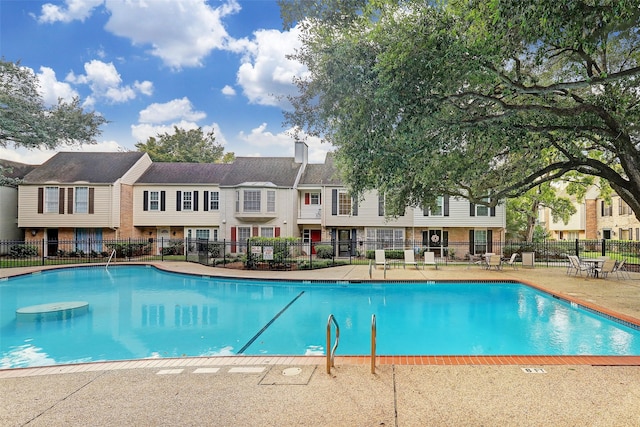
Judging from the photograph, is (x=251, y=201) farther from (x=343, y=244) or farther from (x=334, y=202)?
(x=343, y=244)

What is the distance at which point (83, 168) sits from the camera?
2628 centimetres

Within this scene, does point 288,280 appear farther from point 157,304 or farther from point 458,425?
point 458,425

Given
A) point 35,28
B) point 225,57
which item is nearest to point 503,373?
point 35,28

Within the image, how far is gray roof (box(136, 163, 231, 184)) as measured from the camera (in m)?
27.0

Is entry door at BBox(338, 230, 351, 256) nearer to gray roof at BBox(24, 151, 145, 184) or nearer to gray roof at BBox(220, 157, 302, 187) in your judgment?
gray roof at BBox(220, 157, 302, 187)

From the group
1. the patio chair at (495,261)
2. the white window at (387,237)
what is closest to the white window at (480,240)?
the white window at (387,237)

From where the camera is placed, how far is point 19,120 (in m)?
21.5

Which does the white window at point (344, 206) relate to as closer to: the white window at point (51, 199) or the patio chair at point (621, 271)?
the patio chair at point (621, 271)

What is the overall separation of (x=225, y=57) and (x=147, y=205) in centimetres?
1408

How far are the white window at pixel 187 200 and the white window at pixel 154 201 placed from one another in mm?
1924

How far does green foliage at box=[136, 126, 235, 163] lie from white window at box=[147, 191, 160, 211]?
1301cm

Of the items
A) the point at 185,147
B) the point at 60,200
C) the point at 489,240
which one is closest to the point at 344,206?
the point at 489,240

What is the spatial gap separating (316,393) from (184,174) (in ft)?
86.9

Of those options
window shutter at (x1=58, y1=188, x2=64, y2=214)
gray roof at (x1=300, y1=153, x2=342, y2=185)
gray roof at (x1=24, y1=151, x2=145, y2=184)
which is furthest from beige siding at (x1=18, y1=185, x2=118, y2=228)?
gray roof at (x1=300, y1=153, x2=342, y2=185)
